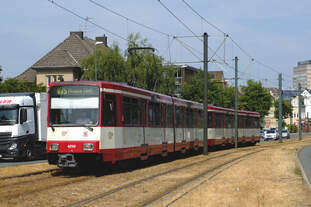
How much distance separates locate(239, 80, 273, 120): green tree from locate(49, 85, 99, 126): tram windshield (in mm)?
72974

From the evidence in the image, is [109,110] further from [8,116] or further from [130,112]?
[8,116]

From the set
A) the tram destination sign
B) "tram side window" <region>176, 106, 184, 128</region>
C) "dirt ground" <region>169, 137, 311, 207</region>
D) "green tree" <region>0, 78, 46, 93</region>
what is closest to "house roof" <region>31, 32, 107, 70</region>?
"green tree" <region>0, 78, 46, 93</region>

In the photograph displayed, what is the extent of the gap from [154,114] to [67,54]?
51407mm

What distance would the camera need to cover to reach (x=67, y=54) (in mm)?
70812

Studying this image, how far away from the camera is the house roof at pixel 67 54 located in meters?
69.2

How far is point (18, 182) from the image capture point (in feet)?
46.5

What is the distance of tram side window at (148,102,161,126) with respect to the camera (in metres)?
20.5

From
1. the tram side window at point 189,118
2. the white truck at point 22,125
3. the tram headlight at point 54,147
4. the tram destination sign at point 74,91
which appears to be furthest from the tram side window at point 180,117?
the tram headlight at point 54,147

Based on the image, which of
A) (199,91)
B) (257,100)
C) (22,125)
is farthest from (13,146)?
(257,100)

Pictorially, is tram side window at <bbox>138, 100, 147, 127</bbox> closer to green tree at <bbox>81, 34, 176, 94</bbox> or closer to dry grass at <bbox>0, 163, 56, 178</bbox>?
dry grass at <bbox>0, 163, 56, 178</bbox>

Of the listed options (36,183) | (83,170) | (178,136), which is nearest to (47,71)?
(178,136)

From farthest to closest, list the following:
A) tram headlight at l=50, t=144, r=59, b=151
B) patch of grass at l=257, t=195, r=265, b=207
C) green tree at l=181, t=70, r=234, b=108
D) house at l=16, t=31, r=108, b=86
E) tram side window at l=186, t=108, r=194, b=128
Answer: house at l=16, t=31, r=108, b=86
green tree at l=181, t=70, r=234, b=108
tram side window at l=186, t=108, r=194, b=128
tram headlight at l=50, t=144, r=59, b=151
patch of grass at l=257, t=195, r=265, b=207

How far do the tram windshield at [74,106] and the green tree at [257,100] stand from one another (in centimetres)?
7297

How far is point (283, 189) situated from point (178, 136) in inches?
523
